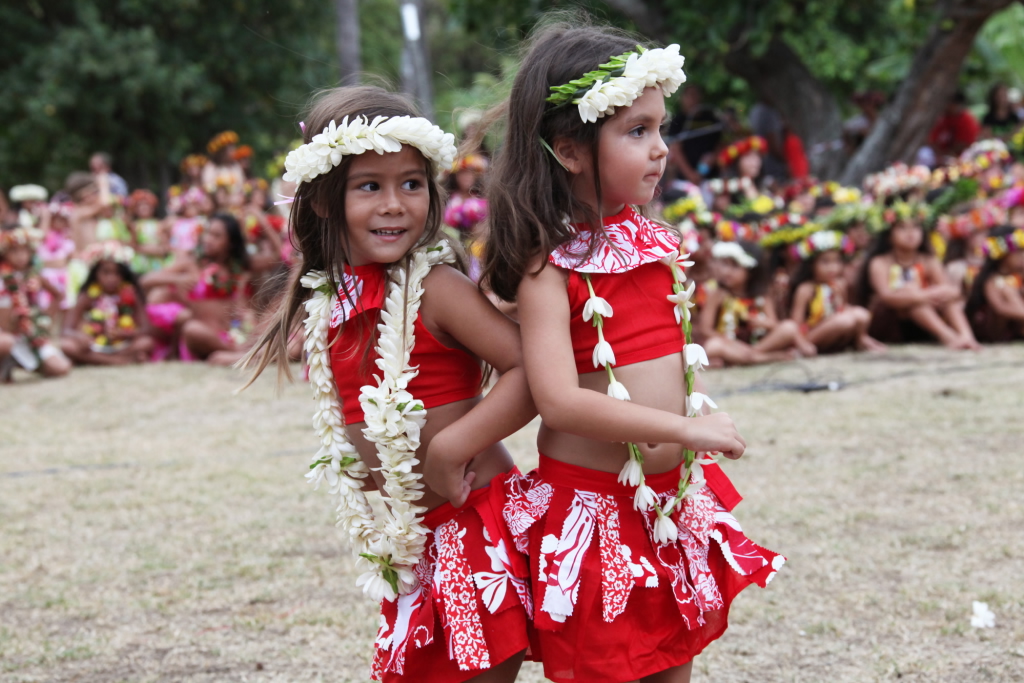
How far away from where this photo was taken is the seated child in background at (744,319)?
7.60 metres

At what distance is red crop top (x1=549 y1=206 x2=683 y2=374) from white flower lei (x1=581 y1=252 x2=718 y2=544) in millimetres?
18

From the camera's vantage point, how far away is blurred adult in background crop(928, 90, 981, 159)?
1191 centimetres

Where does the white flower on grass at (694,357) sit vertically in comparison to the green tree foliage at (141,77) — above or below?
below

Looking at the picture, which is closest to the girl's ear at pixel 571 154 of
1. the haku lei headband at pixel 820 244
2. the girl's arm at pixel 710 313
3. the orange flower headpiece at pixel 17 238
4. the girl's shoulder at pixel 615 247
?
the girl's shoulder at pixel 615 247

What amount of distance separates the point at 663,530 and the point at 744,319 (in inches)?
243

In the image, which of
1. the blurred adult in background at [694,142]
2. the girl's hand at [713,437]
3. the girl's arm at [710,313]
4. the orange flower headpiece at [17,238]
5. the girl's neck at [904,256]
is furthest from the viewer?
the blurred adult in background at [694,142]

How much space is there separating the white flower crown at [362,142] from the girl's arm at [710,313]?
5949 millimetres

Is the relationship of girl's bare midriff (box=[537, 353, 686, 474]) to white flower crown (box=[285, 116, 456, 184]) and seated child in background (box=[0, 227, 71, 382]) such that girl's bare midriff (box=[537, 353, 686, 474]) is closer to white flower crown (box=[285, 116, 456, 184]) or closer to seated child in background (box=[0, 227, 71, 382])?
white flower crown (box=[285, 116, 456, 184])

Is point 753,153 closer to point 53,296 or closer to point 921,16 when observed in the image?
point 921,16

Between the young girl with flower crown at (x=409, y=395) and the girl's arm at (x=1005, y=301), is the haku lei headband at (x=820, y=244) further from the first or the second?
the young girl with flower crown at (x=409, y=395)

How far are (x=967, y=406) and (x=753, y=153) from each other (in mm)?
4709

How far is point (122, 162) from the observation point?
19922mm

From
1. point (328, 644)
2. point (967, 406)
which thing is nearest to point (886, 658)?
point (328, 644)

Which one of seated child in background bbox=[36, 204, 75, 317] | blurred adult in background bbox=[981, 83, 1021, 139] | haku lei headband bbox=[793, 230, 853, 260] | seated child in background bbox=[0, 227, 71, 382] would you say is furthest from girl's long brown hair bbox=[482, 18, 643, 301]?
blurred adult in background bbox=[981, 83, 1021, 139]
